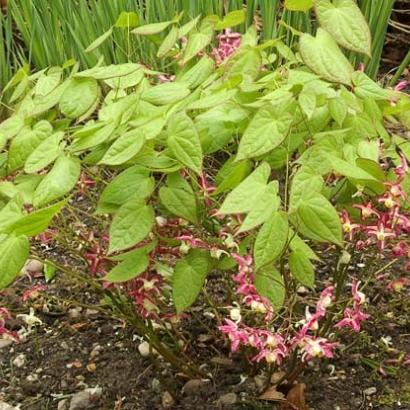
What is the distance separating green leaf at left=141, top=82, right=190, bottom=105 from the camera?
119 centimetres

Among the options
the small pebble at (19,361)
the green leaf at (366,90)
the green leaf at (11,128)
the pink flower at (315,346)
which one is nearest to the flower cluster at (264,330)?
the pink flower at (315,346)

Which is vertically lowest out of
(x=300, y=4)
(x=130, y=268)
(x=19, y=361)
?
(x=19, y=361)

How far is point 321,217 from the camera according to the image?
103 centimetres

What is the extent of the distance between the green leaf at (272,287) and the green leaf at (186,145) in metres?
0.20

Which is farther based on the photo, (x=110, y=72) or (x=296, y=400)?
(x=296, y=400)

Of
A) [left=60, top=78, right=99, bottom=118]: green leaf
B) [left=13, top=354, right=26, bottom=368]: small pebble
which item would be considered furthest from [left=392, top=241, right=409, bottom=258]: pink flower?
[left=13, top=354, right=26, bottom=368]: small pebble

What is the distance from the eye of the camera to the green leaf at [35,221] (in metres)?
1.00

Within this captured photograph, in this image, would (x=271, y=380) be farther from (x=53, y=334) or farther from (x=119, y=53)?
(x=119, y=53)

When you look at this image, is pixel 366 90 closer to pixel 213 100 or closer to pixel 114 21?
pixel 213 100

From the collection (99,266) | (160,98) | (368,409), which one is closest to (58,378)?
(99,266)

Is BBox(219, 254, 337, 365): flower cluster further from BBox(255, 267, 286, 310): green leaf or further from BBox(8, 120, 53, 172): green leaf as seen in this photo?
BBox(8, 120, 53, 172): green leaf

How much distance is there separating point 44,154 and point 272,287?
387mm

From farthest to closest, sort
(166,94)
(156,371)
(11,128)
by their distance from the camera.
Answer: (156,371)
(11,128)
(166,94)

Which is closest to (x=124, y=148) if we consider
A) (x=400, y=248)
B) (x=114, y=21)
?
(x=400, y=248)
